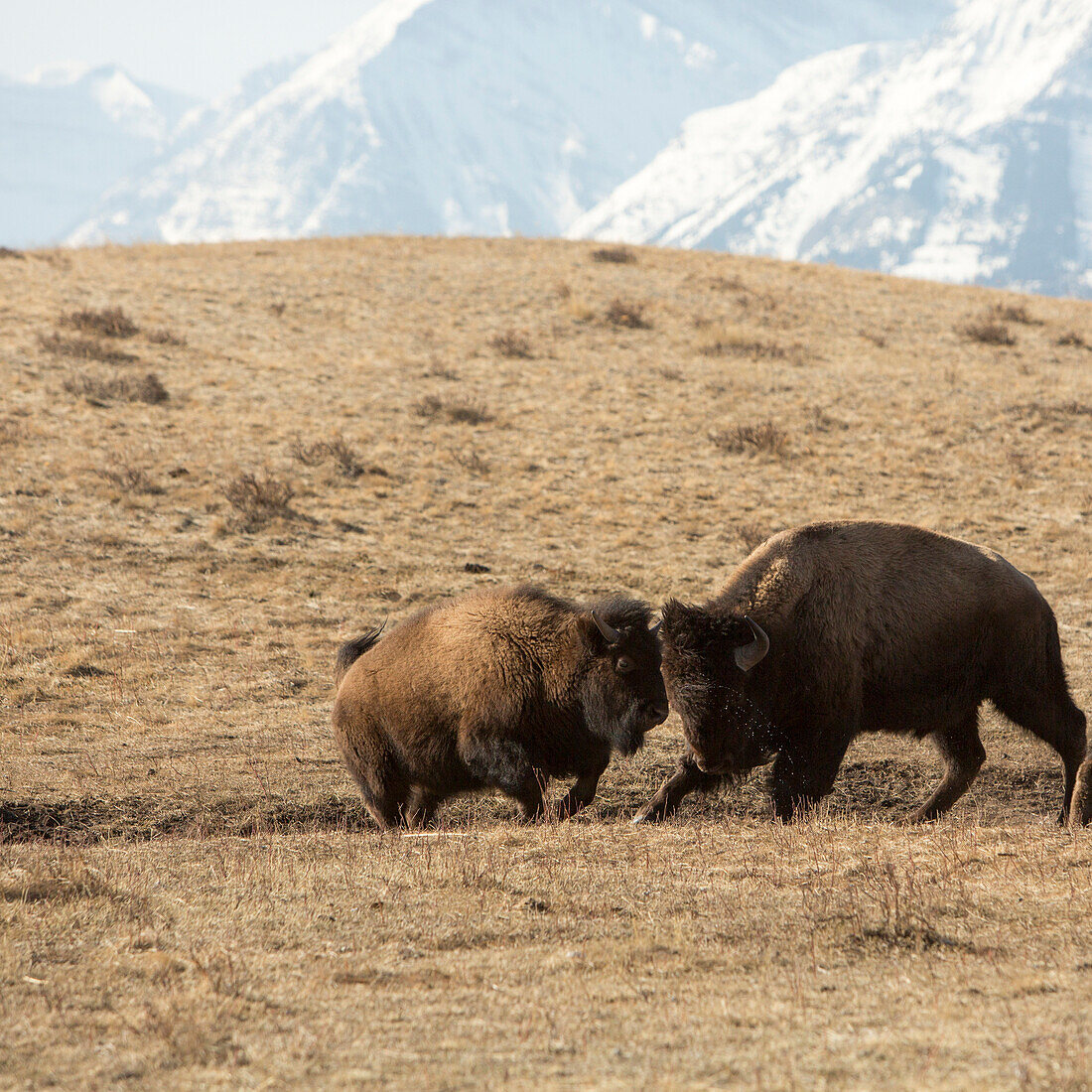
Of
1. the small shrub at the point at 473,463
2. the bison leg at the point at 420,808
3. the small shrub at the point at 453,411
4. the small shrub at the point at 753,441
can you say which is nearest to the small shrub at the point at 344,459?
the small shrub at the point at 473,463

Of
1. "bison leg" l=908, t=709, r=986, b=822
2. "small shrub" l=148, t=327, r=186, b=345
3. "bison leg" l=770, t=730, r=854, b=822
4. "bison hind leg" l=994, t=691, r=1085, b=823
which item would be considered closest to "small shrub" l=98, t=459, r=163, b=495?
"small shrub" l=148, t=327, r=186, b=345

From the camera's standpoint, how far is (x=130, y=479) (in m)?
15.7

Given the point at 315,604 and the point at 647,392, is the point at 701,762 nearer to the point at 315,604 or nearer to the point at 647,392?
the point at 315,604

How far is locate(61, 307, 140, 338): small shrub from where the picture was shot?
882 inches

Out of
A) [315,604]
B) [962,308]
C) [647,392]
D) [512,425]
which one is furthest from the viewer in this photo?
[962,308]

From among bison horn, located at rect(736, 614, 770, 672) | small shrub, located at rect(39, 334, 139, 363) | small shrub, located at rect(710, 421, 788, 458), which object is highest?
bison horn, located at rect(736, 614, 770, 672)

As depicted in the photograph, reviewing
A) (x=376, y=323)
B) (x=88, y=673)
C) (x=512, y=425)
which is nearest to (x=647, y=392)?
(x=512, y=425)

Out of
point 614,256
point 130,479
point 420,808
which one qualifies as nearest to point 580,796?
point 420,808

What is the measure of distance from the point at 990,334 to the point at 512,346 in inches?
440

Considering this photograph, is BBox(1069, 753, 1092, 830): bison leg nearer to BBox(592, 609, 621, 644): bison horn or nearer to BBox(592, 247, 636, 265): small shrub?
BBox(592, 609, 621, 644): bison horn

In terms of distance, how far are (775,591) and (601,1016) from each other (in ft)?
13.0

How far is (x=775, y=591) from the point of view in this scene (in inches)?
287

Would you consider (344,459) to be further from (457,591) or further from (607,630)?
(607,630)

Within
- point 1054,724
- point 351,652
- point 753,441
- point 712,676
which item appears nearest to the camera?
point 712,676
